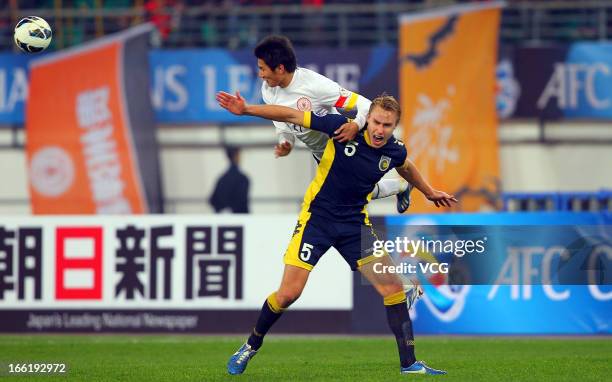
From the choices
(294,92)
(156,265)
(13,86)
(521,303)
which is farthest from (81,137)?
(294,92)

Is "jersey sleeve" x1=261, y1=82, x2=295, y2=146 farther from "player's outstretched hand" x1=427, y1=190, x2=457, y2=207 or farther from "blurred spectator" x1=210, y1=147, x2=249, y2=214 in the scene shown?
"blurred spectator" x1=210, y1=147, x2=249, y2=214

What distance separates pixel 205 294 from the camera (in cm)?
1455

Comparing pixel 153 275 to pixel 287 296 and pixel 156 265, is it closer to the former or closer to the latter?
pixel 156 265

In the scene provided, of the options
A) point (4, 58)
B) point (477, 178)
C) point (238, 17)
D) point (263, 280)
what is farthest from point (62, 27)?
point (263, 280)

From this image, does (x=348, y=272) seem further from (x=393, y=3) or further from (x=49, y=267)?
(x=393, y=3)

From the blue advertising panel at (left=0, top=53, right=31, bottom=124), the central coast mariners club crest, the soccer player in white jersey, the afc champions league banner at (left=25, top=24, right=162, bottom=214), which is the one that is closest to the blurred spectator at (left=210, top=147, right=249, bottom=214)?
the afc champions league banner at (left=25, top=24, right=162, bottom=214)

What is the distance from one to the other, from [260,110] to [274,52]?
803mm

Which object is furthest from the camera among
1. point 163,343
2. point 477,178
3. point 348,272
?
point 477,178

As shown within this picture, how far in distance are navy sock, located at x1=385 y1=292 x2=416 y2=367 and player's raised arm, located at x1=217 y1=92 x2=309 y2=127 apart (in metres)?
1.62

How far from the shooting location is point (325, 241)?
376 inches

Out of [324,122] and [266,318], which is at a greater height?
[324,122]

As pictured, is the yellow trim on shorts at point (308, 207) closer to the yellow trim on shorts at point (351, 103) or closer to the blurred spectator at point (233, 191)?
the yellow trim on shorts at point (351, 103)

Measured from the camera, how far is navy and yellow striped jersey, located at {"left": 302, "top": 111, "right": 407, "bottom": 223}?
30.9ft

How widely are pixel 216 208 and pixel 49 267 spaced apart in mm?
5141
